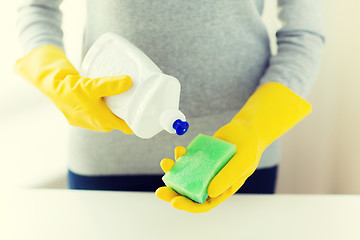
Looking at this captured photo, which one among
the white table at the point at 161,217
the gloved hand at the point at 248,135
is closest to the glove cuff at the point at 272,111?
the gloved hand at the point at 248,135

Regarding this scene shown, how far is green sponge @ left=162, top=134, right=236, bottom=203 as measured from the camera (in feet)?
1.69

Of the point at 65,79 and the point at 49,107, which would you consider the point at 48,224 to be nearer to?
the point at 65,79

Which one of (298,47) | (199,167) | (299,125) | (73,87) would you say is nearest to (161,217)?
(199,167)

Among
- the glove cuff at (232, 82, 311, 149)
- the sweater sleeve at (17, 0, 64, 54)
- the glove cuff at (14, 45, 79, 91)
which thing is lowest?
the glove cuff at (232, 82, 311, 149)

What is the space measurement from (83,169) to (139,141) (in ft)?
0.44

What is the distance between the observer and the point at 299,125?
121 centimetres

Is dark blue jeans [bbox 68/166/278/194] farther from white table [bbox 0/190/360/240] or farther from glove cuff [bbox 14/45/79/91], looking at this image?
glove cuff [bbox 14/45/79/91]

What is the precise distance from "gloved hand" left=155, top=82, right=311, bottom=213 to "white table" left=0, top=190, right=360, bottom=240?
0.24 ft

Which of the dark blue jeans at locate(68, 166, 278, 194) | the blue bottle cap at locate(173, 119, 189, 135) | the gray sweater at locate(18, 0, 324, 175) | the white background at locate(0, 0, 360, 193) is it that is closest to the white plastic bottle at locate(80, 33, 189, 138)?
the blue bottle cap at locate(173, 119, 189, 135)

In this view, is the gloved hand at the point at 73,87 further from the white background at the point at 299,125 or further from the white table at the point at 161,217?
the white background at the point at 299,125

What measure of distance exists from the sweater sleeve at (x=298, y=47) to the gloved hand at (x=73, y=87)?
30 cm

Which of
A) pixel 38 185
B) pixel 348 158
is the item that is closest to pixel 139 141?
pixel 38 185

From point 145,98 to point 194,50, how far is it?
0.22 metres

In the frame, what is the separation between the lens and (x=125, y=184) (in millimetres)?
774
